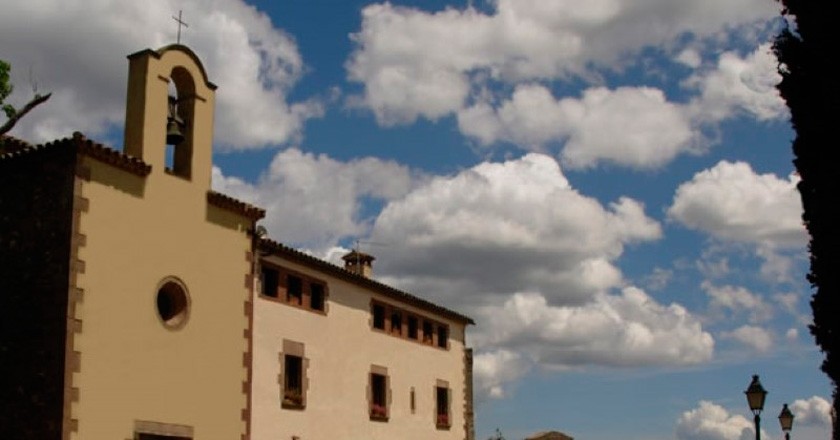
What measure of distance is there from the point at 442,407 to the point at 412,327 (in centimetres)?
344

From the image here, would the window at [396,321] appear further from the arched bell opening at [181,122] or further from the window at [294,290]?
the arched bell opening at [181,122]

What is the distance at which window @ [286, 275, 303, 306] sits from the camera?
2664 centimetres

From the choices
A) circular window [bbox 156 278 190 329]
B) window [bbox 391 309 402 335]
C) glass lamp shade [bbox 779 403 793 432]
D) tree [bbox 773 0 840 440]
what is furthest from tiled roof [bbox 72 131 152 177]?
glass lamp shade [bbox 779 403 793 432]

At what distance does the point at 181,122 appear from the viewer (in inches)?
846

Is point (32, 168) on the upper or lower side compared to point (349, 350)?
upper

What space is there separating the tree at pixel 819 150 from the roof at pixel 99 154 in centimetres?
1182

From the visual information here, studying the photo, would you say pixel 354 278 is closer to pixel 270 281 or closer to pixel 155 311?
pixel 270 281

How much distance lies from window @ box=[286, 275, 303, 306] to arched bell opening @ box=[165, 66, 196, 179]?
6054 mm

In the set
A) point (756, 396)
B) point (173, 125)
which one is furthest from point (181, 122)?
point (756, 396)

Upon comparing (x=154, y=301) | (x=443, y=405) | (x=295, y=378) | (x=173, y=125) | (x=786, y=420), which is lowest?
(x=786, y=420)

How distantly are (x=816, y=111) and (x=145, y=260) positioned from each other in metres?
12.6

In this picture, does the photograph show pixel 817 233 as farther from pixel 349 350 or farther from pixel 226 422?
pixel 349 350

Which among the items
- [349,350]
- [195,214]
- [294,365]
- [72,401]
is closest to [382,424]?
[349,350]

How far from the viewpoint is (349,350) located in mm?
29031
